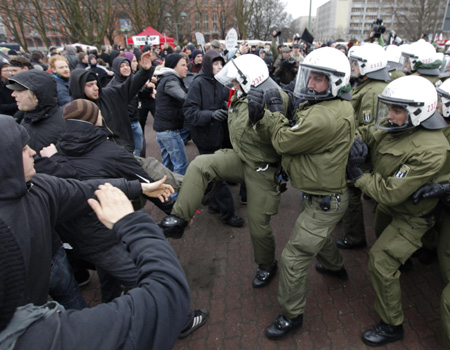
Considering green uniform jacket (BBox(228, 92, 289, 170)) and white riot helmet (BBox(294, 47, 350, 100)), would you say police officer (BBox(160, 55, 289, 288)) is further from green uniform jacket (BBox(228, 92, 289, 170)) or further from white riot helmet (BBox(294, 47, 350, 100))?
white riot helmet (BBox(294, 47, 350, 100))

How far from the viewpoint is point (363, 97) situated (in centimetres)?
384

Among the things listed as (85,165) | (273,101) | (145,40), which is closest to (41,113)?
(85,165)

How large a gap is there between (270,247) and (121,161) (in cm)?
172

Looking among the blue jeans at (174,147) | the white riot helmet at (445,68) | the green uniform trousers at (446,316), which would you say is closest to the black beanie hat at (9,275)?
the green uniform trousers at (446,316)

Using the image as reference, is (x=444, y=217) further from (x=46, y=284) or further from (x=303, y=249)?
(x=46, y=284)

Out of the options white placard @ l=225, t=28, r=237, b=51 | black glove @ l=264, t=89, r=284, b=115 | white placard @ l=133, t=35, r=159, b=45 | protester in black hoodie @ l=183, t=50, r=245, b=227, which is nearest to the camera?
black glove @ l=264, t=89, r=284, b=115

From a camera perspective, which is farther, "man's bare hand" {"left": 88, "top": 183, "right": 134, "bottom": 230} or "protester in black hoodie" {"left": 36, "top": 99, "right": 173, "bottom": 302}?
"protester in black hoodie" {"left": 36, "top": 99, "right": 173, "bottom": 302}

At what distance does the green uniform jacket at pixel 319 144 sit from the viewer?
2357 millimetres

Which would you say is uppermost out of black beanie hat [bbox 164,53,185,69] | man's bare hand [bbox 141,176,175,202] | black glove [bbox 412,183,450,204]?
black beanie hat [bbox 164,53,185,69]

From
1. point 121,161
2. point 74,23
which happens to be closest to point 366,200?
point 121,161

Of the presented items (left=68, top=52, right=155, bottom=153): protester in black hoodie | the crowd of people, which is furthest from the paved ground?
(left=68, top=52, right=155, bottom=153): protester in black hoodie

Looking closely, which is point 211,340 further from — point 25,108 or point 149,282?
point 25,108

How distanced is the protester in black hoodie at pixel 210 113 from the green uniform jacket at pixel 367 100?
1.72 metres

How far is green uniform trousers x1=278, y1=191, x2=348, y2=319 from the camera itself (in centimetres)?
256
